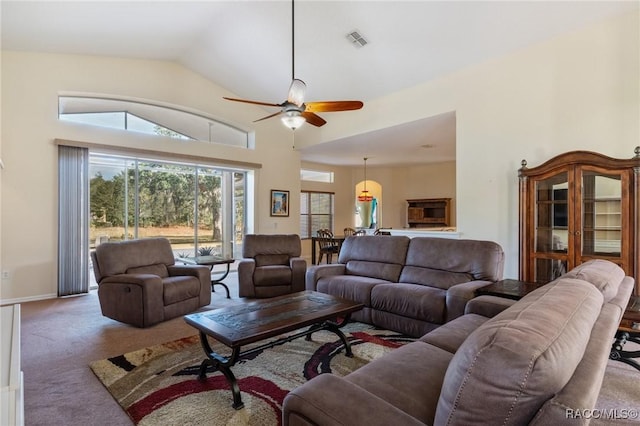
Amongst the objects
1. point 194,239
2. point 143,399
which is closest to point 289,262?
point 194,239

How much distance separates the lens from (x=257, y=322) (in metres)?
→ 2.30

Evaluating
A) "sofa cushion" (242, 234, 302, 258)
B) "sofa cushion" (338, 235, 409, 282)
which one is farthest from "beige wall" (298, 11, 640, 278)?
"sofa cushion" (242, 234, 302, 258)

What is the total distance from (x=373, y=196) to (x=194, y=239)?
5953 millimetres

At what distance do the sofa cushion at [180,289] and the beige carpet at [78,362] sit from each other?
262 mm

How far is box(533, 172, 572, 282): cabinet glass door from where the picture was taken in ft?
12.1

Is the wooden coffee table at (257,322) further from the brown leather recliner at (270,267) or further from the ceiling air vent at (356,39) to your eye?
the ceiling air vent at (356,39)

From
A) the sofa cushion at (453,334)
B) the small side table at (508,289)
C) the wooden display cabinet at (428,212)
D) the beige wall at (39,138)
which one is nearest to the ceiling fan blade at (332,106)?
the small side table at (508,289)

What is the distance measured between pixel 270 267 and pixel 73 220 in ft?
10.1

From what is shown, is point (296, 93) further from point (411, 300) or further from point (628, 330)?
point (628, 330)

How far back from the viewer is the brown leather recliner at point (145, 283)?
11.4 ft

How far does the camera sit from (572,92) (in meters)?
3.84

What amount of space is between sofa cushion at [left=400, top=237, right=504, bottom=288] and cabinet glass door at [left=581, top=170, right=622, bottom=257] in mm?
1071

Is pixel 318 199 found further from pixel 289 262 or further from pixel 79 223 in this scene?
pixel 79 223

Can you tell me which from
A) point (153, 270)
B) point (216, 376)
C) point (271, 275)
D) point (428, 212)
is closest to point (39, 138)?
point (153, 270)
